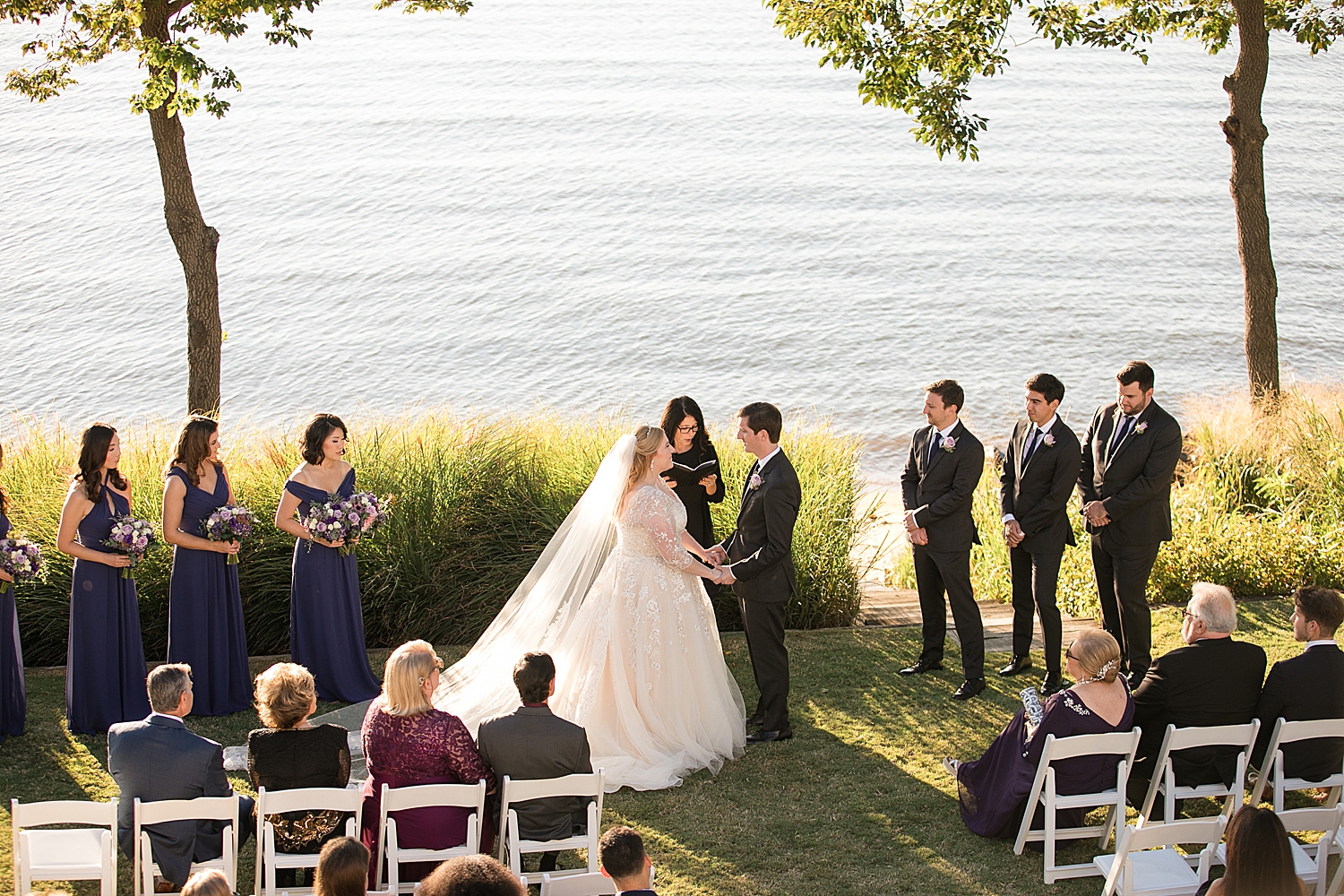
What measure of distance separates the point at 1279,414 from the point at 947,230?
23982 millimetres

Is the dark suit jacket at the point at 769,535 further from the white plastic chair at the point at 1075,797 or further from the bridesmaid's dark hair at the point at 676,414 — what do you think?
the white plastic chair at the point at 1075,797

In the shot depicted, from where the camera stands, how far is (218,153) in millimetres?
41094

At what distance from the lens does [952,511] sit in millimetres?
7859

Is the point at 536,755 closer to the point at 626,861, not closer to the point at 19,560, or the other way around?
the point at 626,861

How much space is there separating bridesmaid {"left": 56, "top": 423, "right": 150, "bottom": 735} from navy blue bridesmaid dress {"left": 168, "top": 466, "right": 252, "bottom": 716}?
29cm

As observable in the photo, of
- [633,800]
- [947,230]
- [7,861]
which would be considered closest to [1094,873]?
[633,800]

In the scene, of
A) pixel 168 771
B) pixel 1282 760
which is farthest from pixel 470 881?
pixel 1282 760

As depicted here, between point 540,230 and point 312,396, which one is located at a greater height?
point 540,230

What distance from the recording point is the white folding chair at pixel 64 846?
4461mm

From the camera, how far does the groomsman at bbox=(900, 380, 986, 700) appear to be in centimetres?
783

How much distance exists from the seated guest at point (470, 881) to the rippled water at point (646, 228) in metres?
15.7

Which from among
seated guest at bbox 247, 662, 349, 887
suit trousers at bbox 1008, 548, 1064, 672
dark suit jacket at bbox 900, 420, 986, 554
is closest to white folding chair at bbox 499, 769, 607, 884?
seated guest at bbox 247, 662, 349, 887

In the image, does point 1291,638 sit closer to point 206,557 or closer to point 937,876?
point 937,876

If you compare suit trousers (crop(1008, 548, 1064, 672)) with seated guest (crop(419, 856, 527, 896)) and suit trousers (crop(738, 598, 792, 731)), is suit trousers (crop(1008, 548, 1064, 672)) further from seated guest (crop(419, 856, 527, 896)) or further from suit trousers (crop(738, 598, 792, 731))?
seated guest (crop(419, 856, 527, 896))
